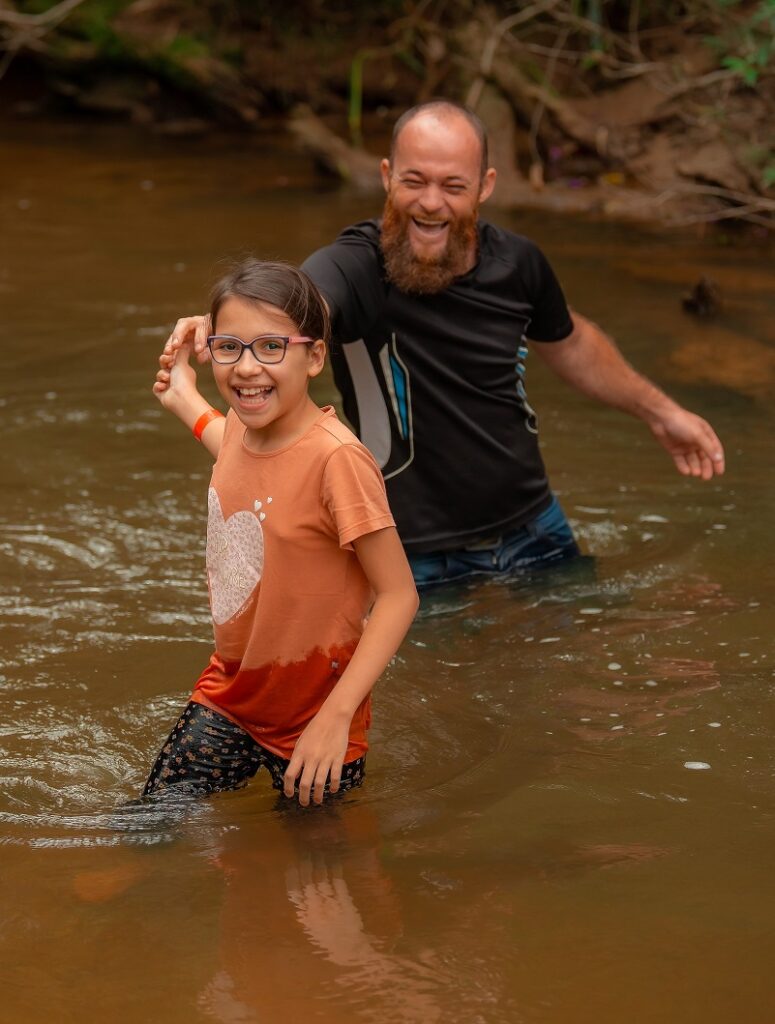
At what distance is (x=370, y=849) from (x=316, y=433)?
862 mm

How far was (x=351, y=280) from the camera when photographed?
3.97 meters

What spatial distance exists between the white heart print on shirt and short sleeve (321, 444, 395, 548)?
18 centimetres

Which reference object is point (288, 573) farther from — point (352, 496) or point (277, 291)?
point (277, 291)

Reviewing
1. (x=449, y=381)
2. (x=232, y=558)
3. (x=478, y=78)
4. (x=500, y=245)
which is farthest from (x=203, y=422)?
(x=478, y=78)

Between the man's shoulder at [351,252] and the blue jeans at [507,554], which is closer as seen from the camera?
the man's shoulder at [351,252]

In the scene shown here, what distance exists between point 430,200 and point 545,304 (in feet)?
1.73

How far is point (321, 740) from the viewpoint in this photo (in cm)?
285

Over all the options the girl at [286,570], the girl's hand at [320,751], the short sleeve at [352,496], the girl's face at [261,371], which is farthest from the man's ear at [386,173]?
the girl's hand at [320,751]

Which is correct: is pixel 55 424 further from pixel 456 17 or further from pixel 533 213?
pixel 456 17

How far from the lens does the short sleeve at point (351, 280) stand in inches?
154

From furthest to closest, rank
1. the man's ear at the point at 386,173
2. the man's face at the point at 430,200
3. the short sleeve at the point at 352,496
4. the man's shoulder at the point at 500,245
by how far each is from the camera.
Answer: the man's shoulder at the point at 500,245
the man's ear at the point at 386,173
the man's face at the point at 430,200
the short sleeve at the point at 352,496

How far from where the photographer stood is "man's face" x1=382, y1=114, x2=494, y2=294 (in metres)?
4.02

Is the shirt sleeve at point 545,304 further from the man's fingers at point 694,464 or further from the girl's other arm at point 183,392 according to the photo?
the girl's other arm at point 183,392

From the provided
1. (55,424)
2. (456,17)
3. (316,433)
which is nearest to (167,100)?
(456,17)
